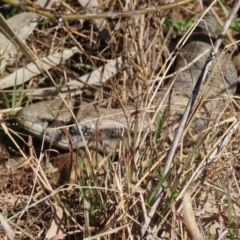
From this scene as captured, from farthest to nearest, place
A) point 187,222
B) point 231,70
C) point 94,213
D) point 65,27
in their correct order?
point 231,70
point 65,27
point 94,213
point 187,222

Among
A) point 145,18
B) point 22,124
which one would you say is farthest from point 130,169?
point 145,18

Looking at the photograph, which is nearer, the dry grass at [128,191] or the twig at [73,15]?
the dry grass at [128,191]

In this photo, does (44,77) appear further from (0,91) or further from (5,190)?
(5,190)

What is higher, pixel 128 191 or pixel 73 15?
pixel 73 15

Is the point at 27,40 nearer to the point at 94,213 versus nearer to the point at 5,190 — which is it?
the point at 5,190

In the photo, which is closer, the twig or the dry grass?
the dry grass

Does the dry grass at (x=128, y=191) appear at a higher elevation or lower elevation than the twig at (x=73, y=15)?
lower

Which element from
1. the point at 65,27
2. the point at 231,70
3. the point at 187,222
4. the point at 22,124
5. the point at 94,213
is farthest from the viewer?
the point at 231,70

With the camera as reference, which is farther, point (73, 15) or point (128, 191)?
point (73, 15)

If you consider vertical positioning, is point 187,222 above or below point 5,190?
above

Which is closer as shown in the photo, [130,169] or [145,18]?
[130,169]
